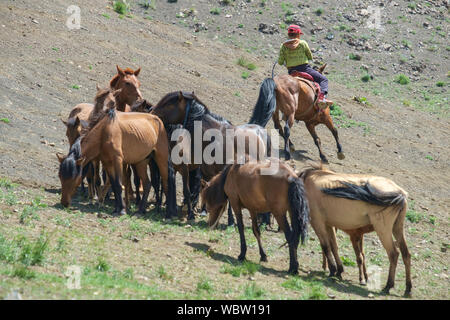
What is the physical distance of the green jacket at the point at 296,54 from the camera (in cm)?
1753

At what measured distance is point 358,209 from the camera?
10250 mm

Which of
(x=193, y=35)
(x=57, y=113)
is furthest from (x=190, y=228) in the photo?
(x=193, y=35)

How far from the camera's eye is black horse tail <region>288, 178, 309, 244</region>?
398 inches

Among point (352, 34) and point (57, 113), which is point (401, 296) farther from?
point (352, 34)

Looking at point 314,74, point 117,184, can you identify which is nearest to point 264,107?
point 314,74

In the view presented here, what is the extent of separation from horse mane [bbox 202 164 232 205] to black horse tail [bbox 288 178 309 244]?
60.5 inches

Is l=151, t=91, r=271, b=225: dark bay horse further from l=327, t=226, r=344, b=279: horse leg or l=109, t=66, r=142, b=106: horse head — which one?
l=327, t=226, r=344, b=279: horse leg

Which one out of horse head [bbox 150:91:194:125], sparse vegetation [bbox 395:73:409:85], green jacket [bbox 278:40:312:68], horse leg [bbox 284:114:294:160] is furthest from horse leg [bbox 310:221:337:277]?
sparse vegetation [bbox 395:73:409:85]

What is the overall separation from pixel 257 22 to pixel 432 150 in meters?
13.4

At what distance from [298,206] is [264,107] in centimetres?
577

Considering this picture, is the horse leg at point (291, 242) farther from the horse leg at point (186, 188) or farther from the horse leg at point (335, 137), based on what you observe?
the horse leg at point (335, 137)

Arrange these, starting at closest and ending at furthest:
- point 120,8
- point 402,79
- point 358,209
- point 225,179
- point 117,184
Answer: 1. point 358,209
2. point 225,179
3. point 117,184
4. point 120,8
5. point 402,79

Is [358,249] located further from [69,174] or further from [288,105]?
[288,105]
